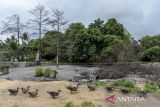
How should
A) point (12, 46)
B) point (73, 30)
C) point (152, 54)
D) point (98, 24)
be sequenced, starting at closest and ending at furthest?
point (152, 54), point (73, 30), point (98, 24), point (12, 46)

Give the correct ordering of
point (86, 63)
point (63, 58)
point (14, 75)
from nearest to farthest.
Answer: point (14, 75) → point (86, 63) → point (63, 58)

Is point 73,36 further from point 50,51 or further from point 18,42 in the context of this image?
point 18,42

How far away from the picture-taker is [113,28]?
44438 millimetres

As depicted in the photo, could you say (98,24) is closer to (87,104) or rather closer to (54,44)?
(54,44)

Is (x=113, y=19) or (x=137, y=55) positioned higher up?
(x=113, y=19)

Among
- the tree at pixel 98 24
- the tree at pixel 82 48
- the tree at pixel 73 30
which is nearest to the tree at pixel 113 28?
the tree at pixel 98 24

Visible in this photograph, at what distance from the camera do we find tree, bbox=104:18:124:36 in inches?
→ 1743

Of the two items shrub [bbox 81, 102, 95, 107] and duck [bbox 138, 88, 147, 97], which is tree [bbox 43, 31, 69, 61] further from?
shrub [bbox 81, 102, 95, 107]

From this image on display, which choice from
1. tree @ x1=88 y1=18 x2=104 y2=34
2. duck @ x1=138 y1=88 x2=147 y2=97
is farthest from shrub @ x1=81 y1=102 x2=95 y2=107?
tree @ x1=88 y1=18 x2=104 y2=34

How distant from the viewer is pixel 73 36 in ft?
134

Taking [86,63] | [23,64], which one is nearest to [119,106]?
[86,63]

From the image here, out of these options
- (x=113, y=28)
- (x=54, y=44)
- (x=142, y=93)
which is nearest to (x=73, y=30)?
(x=54, y=44)

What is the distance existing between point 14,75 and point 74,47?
10.2 m

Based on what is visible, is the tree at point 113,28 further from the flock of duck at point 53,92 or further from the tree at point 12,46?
the flock of duck at point 53,92
